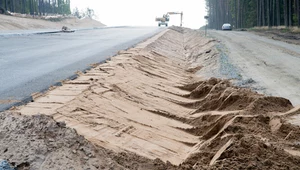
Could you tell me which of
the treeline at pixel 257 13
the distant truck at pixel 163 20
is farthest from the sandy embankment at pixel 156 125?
the distant truck at pixel 163 20

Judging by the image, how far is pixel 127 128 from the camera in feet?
18.1

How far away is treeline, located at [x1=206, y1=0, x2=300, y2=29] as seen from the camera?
44.5 m

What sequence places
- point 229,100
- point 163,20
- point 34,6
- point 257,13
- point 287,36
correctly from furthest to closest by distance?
point 34,6 → point 163,20 → point 257,13 → point 287,36 → point 229,100

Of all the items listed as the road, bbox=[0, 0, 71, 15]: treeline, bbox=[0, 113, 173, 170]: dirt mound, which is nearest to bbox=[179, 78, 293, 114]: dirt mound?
the road

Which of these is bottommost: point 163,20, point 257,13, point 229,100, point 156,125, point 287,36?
point 156,125

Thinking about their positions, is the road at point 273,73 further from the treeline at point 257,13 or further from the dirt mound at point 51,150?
the treeline at point 257,13

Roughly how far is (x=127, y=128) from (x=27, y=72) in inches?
193

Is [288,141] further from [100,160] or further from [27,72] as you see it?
[27,72]

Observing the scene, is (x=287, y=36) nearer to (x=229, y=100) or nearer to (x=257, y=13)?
(x=229, y=100)

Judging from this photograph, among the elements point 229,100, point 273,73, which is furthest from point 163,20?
point 229,100

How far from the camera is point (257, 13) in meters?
63.1

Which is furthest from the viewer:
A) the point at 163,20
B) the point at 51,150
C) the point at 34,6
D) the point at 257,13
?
the point at 34,6

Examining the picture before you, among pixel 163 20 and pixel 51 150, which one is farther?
pixel 163 20

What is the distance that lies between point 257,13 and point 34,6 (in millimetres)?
46872
